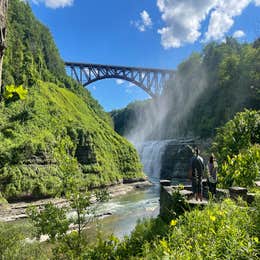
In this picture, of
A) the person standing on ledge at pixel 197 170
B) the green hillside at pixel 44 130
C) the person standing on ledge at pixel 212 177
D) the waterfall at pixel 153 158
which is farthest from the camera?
the waterfall at pixel 153 158

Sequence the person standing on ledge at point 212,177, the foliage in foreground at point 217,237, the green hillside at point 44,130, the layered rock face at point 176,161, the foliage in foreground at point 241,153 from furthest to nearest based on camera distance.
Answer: the layered rock face at point 176,161 → the green hillside at point 44,130 → the foliage in foreground at point 241,153 → the person standing on ledge at point 212,177 → the foliage in foreground at point 217,237

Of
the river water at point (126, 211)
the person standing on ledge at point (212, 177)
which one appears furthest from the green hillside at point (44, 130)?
the person standing on ledge at point (212, 177)

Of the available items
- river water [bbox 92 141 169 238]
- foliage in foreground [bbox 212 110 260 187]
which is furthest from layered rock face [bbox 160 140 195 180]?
foliage in foreground [bbox 212 110 260 187]

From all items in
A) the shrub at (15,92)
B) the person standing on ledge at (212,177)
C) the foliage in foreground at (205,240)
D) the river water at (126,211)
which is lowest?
the river water at (126,211)

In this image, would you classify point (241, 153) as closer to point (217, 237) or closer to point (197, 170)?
point (197, 170)

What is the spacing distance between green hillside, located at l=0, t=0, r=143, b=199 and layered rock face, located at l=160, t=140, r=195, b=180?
5094mm

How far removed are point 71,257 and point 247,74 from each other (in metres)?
43.9

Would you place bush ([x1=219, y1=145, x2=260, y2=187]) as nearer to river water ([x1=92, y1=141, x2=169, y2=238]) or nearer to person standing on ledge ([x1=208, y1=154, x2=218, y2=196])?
person standing on ledge ([x1=208, y1=154, x2=218, y2=196])

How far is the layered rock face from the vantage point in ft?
147

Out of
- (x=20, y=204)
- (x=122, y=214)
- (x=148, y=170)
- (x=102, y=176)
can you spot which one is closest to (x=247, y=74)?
(x=148, y=170)

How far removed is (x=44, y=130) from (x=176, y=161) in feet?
69.2

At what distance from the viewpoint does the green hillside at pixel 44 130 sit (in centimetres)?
2542

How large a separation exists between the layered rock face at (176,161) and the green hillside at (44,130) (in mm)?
5094

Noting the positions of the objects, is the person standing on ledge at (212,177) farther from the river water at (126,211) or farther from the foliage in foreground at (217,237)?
the river water at (126,211)
